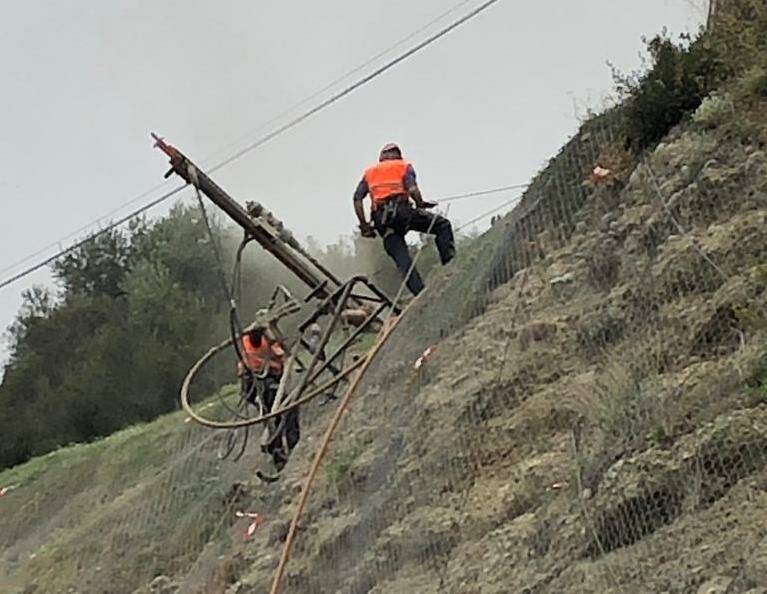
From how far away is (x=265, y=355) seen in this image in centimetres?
1352

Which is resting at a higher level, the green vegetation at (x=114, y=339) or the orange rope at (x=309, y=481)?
the green vegetation at (x=114, y=339)

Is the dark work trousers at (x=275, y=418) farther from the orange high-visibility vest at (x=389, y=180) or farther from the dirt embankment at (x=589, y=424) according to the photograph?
the orange high-visibility vest at (x=389, y=180)

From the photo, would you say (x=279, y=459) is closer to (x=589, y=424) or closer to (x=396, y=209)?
(x=396, y=209)

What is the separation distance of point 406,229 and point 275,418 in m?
2.15

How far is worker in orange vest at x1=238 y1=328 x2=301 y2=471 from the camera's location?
524 inches

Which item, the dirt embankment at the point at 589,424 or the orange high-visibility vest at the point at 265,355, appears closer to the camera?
the dirt embankment at the point at 589,424

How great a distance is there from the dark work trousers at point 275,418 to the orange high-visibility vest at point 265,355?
10 cm

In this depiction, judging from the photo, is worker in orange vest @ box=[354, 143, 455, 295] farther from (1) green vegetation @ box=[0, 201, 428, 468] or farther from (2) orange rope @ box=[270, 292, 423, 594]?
(1) green vegetation @ box=[0, 201, 428, 468]

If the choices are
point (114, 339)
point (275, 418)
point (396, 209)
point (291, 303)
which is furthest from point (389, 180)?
point (114, 339)

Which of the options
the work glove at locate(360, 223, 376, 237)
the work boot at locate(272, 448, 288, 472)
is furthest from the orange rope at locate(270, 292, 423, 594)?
the work boot at locate(272, 448, 288, 472)

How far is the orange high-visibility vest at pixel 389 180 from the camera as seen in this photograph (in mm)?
13828

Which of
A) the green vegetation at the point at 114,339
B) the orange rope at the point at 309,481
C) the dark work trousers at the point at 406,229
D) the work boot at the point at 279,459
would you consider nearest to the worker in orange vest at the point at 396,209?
the dark work trousers at the point at 406,229

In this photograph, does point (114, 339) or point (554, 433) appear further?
point (114, 339)

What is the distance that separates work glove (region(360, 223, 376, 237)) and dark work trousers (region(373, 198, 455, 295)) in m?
0.05
